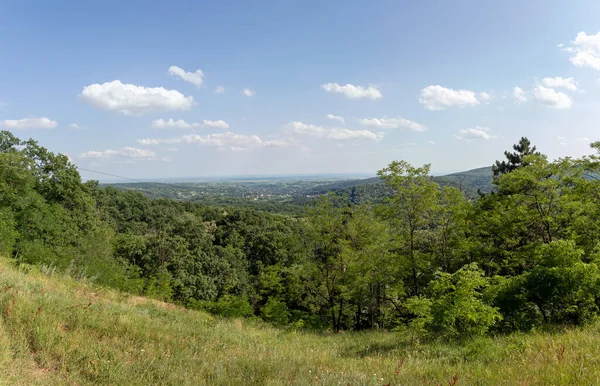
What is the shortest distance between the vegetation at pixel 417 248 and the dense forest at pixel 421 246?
6cm

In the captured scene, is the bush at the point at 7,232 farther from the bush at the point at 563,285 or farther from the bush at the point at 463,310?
the bush at the point at 563,285

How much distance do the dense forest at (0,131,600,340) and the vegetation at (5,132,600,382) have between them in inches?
2.2

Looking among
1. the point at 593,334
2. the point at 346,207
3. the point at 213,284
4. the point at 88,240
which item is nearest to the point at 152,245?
the point at 213,284

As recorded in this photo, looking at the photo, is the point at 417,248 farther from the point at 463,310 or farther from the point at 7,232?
the point at 7,232

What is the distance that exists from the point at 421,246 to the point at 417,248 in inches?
9.7

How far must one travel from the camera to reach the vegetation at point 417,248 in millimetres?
8086

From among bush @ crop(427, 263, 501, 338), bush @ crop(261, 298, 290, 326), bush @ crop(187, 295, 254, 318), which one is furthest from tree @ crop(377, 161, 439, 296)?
bush @ crop(187, 295, 254, 318)

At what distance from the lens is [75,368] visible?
393 centimetres

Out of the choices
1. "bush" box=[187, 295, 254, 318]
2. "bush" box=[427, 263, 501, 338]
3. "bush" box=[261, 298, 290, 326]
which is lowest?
"bush" box=[261, 298, 290, 326]

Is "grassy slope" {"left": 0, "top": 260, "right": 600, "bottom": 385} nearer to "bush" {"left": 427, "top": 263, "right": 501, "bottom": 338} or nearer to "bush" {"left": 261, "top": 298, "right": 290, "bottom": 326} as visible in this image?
"bush" {"left": 427, "top": 263, "right": 501, "bottom": 338}

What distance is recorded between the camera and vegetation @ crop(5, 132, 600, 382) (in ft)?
26.5

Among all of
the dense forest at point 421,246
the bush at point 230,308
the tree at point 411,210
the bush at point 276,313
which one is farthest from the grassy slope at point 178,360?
the bush at point 276,313

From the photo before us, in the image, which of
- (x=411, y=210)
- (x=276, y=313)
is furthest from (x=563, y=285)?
(x=276, y=313)

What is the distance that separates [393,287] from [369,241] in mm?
3087
